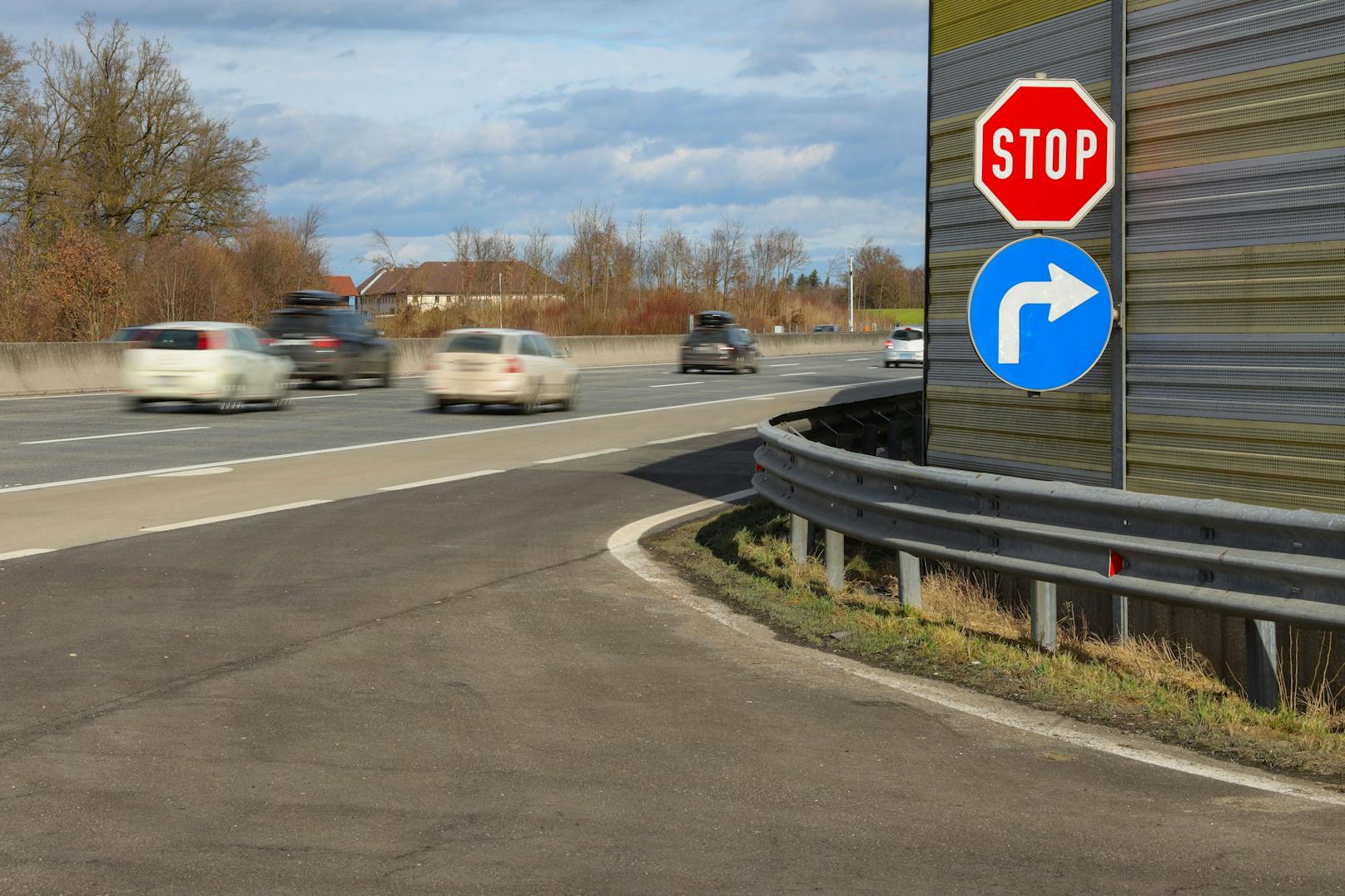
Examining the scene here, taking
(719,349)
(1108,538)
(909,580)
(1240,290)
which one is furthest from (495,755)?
(719,349)

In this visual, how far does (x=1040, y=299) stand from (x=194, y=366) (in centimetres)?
2021

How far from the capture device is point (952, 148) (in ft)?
32.2

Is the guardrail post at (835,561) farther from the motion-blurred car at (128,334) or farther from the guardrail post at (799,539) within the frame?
the motion-blurred car at (128,334)

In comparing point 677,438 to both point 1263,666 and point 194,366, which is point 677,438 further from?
point 1263,666

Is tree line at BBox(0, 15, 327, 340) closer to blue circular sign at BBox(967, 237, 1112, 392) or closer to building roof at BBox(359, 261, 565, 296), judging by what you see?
building roof at BBox(359, 261, 565, 296)

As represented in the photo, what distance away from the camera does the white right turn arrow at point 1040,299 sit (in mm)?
7078

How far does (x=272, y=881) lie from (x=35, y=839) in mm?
883

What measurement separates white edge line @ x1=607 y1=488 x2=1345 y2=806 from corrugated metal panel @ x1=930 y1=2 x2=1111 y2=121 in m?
3.74

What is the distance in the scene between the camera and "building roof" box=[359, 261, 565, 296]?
227 ft

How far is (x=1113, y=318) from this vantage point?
23.6 feet

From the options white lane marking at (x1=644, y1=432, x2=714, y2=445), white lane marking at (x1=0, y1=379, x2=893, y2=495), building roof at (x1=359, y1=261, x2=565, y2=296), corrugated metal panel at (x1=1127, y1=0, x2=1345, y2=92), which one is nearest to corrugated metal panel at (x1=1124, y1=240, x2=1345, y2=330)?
corrugated metal panel at (x1=1127, y1=0, x2=1345, y2=92)

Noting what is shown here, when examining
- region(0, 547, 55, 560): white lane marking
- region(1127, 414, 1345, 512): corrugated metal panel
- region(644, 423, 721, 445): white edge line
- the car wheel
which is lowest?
region(644, 423, 721, 445): white edge line

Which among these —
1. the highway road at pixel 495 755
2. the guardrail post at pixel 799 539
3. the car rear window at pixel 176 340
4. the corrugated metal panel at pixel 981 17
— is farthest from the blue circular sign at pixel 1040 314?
the car rear window at pixel 176 340

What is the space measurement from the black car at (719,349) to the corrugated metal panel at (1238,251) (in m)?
37.0
